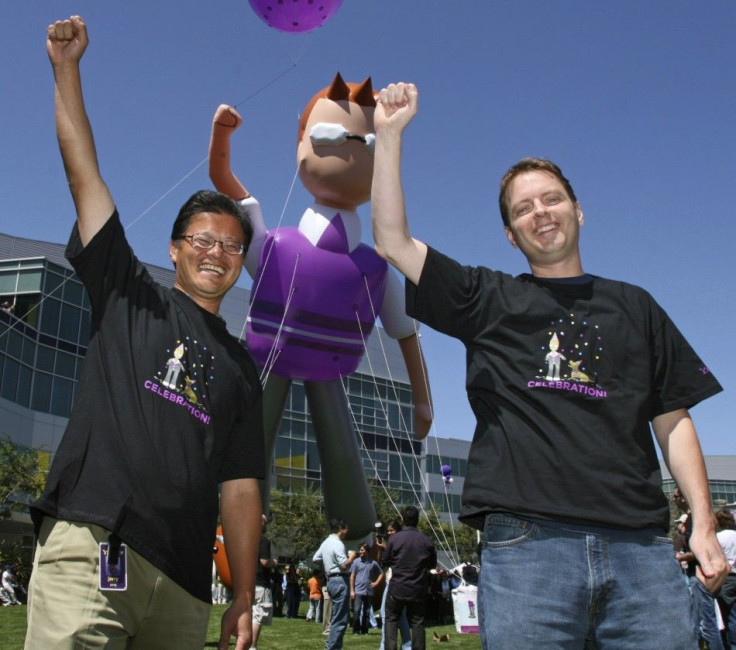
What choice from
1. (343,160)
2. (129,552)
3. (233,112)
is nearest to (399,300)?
(343,160)

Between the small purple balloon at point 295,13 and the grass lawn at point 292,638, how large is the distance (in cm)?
544

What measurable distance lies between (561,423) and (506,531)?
0.29 m

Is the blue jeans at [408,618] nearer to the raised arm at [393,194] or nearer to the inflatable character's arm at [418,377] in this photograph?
the inflatable character's arm at [418,377]

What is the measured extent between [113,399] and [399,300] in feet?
17.5

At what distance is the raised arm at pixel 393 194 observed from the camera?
2.15 m

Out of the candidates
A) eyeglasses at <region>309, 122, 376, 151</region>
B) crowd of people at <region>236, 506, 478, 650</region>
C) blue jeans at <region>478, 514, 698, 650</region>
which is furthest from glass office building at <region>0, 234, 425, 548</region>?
blue jeans at <region>478, 514, 698, 650</region>

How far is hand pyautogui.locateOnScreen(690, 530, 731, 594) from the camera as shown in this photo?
6.12ft

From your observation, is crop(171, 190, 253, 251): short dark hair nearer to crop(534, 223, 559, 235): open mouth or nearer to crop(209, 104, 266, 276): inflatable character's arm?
crop(534, 223, 559, 235): open mouth

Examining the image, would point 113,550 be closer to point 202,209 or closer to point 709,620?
point 202,209

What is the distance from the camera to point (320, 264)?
6.62 metres

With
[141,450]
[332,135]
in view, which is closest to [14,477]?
[332,135]

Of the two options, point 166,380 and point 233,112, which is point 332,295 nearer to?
point 233,112

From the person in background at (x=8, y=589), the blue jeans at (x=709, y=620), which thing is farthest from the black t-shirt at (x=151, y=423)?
the person in background at (x=8, y=589)

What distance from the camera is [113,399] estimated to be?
1994 millimetres
